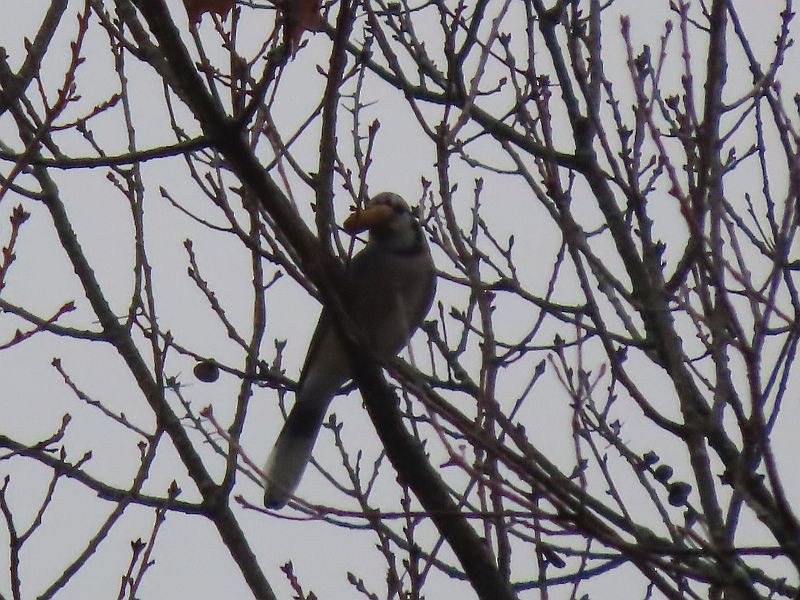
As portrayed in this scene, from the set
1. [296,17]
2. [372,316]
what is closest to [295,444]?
[372,316]

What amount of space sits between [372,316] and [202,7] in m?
2.61

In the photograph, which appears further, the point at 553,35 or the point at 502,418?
the point at 553,35

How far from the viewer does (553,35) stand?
4.21 m

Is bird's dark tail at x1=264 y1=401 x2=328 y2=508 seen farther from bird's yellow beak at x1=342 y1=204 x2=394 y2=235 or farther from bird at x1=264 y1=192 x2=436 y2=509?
bird's yellow beak at x1=342 y1=204 x2=394 y2=235

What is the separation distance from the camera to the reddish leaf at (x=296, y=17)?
2.27 meters

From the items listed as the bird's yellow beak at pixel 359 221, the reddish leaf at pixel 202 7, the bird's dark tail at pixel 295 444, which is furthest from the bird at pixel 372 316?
the reddish leaf at pixel 202 7

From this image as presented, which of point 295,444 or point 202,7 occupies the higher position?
point 295,444

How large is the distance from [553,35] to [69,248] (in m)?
1.86

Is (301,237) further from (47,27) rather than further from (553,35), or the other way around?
(553,35)

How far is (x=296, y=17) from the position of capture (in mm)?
2271

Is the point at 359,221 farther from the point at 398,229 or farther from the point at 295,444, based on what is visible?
the point at 398,229

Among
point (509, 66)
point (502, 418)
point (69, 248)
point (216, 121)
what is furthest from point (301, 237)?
point (69, 248)

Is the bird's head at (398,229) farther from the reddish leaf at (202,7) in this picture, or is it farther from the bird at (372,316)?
the reddish leaf at (202,7)

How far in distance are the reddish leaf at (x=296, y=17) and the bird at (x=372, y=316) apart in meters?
2.66
